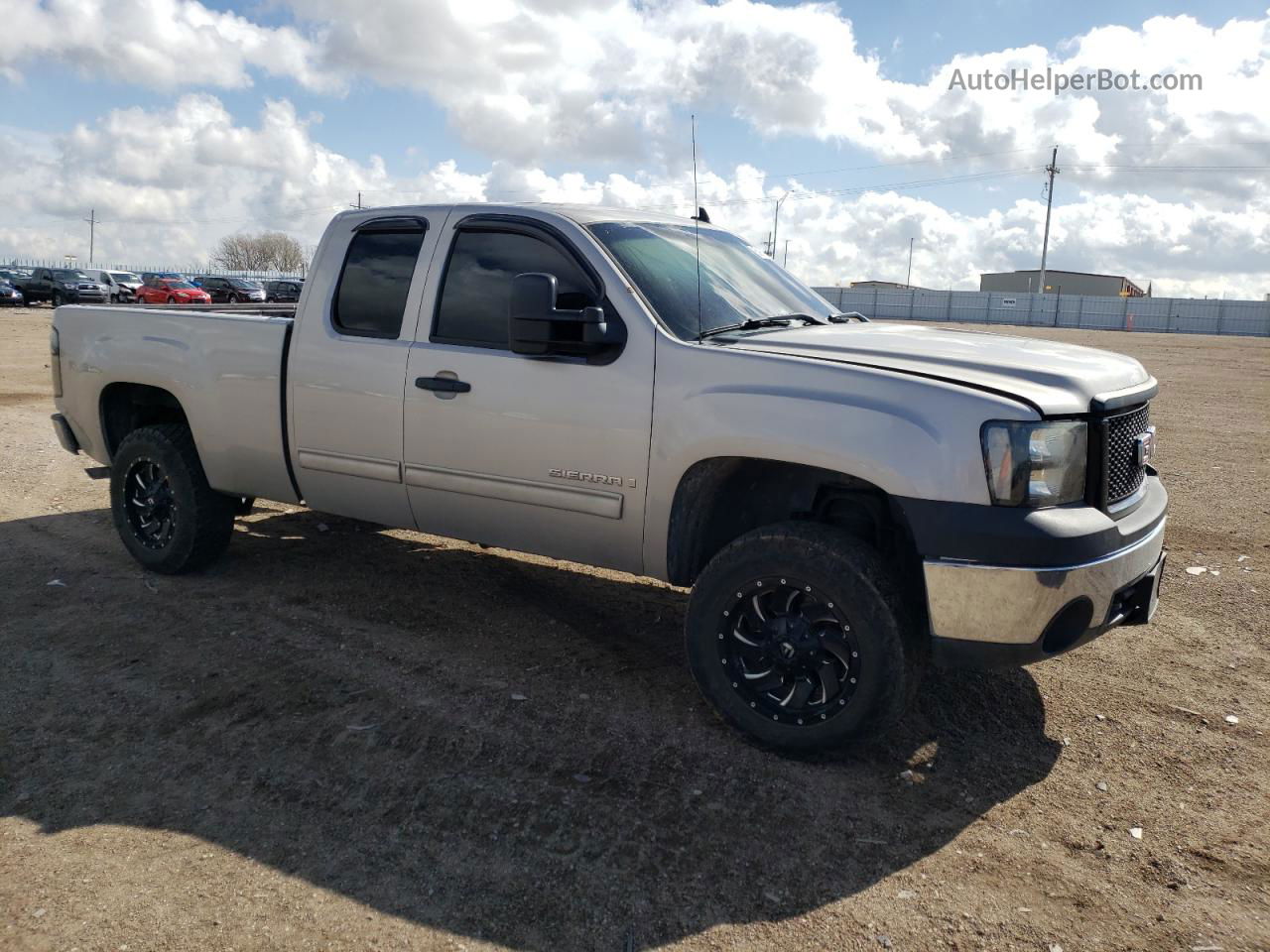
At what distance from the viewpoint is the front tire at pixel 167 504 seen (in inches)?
225

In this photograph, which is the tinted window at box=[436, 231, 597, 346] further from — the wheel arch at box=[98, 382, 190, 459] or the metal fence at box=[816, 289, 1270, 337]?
the metal fence at box=[816, 289, 1270, 337]

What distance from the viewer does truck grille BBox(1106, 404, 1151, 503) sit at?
12.0 ft

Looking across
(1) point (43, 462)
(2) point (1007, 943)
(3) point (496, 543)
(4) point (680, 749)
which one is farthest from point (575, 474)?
(1) point (43, 462)

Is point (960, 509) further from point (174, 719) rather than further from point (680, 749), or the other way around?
point (174, 719)

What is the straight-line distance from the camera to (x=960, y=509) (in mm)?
3375

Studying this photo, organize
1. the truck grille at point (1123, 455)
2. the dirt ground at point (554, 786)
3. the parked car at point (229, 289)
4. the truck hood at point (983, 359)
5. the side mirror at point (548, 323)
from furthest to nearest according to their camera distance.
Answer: the parked car at point (229, 289)
the side mirror at point (548, 323)
the truck grille at point (1123, 455)
the truck hood at point (983, 359)
the dirt ground at point (554, 786)

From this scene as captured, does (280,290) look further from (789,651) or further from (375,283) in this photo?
(789,651)

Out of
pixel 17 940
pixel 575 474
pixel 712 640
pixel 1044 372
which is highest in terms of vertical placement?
pixel 1044 372

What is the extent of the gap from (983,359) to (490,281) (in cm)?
214

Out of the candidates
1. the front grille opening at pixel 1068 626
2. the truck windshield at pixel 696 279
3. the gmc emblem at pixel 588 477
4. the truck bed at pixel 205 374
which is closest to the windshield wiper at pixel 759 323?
the truck windshield at pixel 696 279

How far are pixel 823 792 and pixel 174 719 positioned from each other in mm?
2545

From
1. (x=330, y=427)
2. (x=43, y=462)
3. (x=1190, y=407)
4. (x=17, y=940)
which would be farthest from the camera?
(x=1190, y=407)

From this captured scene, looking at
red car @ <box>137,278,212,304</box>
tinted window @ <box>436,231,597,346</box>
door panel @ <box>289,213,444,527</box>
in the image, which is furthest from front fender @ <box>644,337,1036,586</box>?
red car @ <box>137,278,212,304</box>

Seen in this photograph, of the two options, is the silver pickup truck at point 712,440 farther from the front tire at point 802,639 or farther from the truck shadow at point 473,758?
the truck shadow at point 473,758
